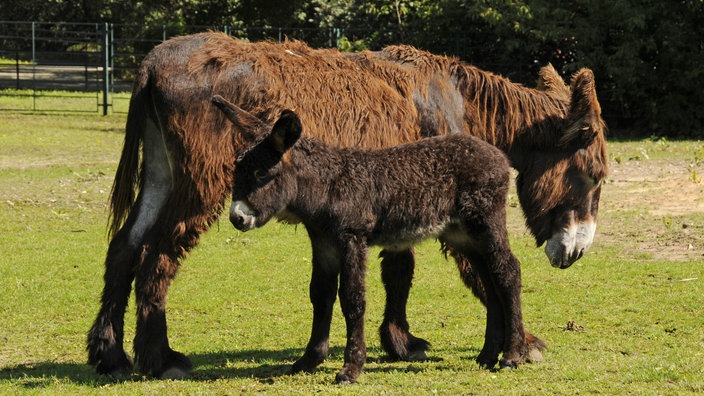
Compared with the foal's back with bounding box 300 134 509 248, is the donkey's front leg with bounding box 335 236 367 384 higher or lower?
lower

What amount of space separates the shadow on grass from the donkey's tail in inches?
45.2

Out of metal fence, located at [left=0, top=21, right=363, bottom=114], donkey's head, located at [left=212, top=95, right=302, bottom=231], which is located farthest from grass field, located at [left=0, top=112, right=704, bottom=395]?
metal fence, located at [left=0, top=21, right=363, bottom=114]

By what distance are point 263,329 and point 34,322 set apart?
1.91 meters

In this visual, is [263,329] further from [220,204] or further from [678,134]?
[678,134]

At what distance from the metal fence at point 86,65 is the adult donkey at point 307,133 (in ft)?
59.2

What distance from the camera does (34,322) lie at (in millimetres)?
8695

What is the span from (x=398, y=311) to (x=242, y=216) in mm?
1834

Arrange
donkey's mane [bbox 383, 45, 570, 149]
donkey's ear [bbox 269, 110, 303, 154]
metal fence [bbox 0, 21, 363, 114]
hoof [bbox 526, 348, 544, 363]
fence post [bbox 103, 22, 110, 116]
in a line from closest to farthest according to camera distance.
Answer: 1. donkey's ear [bbox 269, 110, 303, 154]
2. hoof [bbox 526, 348, 544, 363]
3. donkey's mane [bbox 383, 45, 570, 149]
4. fence post [bbox 103, 22, 110, 116]
5. metal fence [bbox 0, 21, 363, 114]

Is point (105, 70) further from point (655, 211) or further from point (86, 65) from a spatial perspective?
point (655, 211)

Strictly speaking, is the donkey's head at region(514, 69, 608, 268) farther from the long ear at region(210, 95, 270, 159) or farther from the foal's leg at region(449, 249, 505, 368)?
the long ear at region(210, 95, 270, 159)

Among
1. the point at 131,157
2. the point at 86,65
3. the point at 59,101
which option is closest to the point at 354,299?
the point at 131,157

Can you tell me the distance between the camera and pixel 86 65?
2895 centimetres

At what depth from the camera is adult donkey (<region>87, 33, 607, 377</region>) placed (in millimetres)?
6965

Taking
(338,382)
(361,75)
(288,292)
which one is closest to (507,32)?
(288,292)
